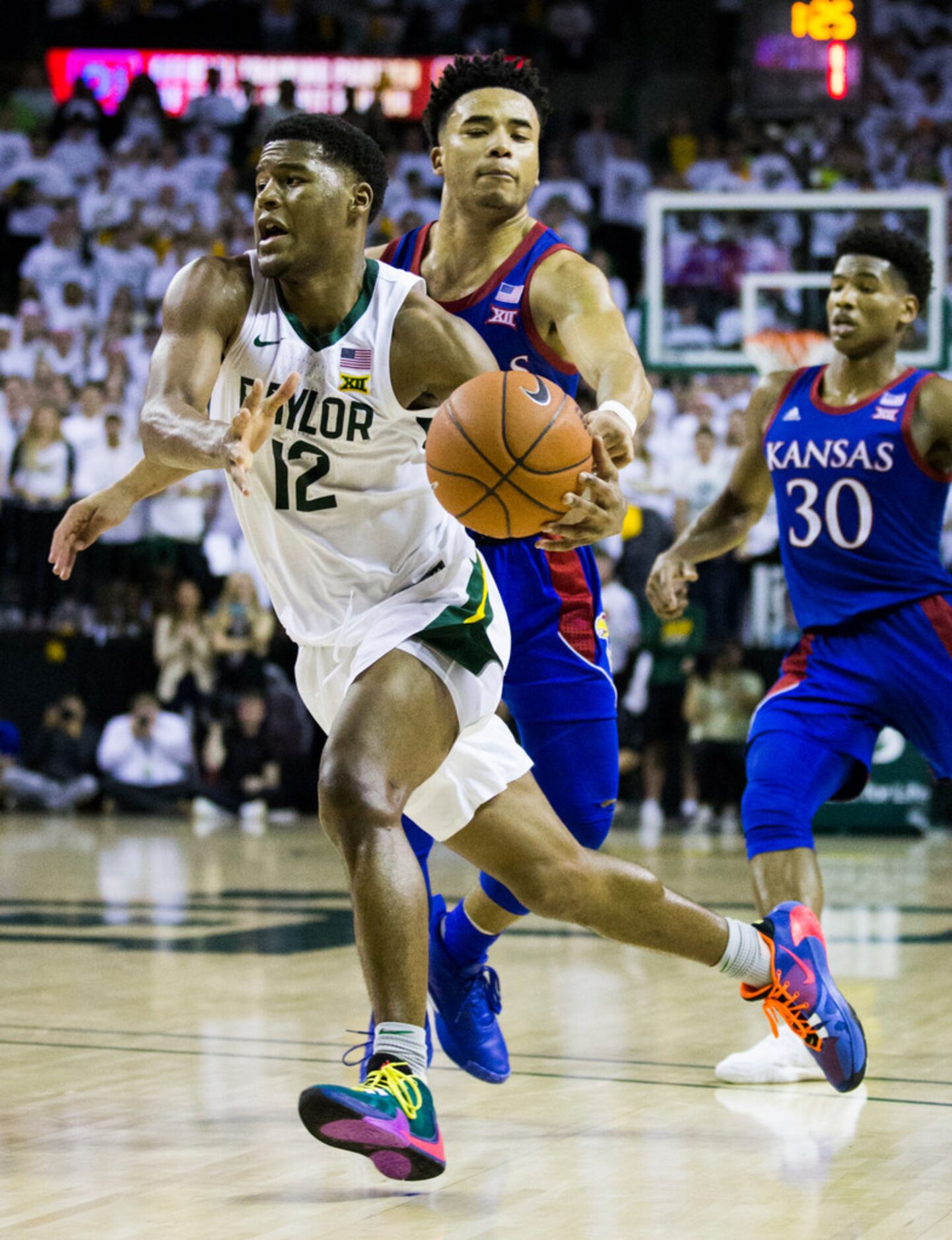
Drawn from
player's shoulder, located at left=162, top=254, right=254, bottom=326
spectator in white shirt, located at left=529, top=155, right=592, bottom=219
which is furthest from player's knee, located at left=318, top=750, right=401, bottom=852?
spectator in white shirt, located at left=529, top=155, right=592, bottom=219

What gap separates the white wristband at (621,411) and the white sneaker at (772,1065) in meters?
1.66

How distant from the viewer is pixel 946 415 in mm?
5219

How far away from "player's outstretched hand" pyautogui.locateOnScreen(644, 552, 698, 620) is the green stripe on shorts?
4.52 feet

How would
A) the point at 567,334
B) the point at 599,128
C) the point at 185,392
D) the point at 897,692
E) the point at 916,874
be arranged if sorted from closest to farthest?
the point at 185,392
the point at 567,334
the point at 897,692
the point at 916,874
the point at 599,128

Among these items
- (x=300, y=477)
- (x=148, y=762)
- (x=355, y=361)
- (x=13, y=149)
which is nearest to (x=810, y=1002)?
(x=300, y=477)

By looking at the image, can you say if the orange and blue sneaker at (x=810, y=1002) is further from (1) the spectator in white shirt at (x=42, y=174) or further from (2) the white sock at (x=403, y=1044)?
(1) the spectator in white shirt at (x=42, y=174)

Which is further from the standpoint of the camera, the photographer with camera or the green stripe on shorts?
the photographer with camera

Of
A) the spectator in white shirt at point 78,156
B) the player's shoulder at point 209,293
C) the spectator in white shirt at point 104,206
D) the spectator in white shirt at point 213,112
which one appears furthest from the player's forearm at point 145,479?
the spectator in white shirt at point 213,112

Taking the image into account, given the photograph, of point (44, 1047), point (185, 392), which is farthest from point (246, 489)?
point (44, 1047)

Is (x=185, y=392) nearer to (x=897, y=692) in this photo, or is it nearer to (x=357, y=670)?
(x=357, y=670)

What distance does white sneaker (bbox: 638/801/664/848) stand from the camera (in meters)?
12.0

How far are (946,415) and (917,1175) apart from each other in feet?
7.86

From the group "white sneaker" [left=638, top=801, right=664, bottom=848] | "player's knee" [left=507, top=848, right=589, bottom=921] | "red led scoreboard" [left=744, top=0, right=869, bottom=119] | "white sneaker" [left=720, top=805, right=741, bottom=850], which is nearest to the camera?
"player's knee" [left=507, top=848, right=589, bottom=921]

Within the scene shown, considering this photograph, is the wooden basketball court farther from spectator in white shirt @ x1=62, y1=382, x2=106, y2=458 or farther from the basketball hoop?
spectator in white shirt @ x1=62, y1=382, x2=106, y2=458
